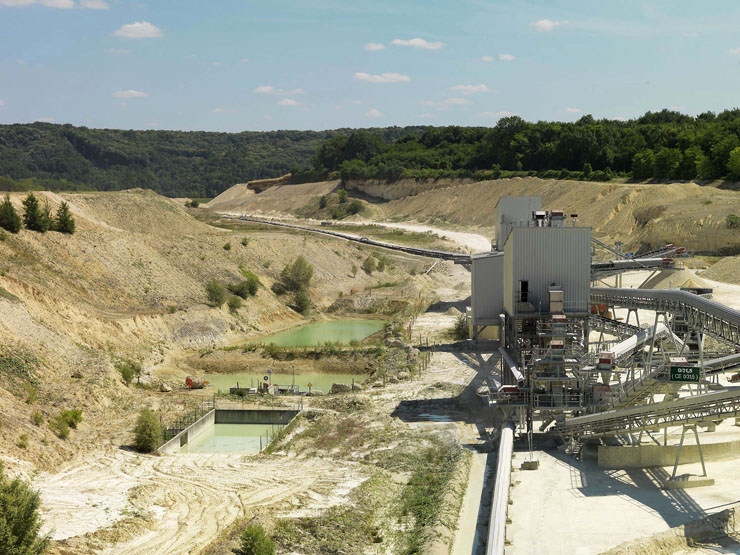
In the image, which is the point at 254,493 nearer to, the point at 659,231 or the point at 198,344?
the point at 198,344

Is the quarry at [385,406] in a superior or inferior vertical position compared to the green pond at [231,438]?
superior

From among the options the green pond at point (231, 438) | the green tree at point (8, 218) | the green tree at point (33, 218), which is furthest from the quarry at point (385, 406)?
the green tree at point (8, 218)

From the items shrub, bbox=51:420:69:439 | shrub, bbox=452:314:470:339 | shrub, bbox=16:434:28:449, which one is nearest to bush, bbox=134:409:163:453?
shrub, bbox=51:420:69:439

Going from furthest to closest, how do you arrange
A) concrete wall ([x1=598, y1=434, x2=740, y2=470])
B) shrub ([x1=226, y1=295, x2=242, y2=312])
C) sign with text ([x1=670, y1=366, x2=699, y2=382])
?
shrub ([x1=226, y1=295, x2=242, y2=312]) < concrete wall ([x1=598, y1=434, x2=740, y2=470]) < sign with text ([x1=670, y1=366, x2=699, y2=382])

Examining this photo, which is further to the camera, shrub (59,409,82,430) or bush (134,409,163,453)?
shrub (59,409,82,430)

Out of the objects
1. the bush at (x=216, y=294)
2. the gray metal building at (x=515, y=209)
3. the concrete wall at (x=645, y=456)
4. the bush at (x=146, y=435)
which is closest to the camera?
the concrete wall at (x=645, y=456)

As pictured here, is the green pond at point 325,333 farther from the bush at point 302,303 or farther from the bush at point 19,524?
the bush at point 19,524

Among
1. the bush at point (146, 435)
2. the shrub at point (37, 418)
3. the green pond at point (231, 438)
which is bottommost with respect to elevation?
the green pond at point (231, 438)

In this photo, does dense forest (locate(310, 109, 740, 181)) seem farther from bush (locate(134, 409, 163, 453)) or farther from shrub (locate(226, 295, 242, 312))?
bush (locate(134, 409, 163, 453))
